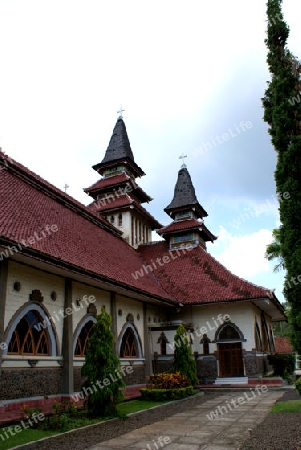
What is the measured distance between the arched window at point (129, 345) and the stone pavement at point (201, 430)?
13.6 ft

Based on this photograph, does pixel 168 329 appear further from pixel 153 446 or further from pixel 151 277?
pixel 153 446

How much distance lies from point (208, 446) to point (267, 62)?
1129cm

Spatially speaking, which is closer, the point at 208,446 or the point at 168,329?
the point at 208,446

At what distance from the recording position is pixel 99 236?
60.9 ft

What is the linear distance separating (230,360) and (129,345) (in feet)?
19.5

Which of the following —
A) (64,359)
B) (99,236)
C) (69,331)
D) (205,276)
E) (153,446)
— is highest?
(99,236)

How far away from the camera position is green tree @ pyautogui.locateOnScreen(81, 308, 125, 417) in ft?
32.0

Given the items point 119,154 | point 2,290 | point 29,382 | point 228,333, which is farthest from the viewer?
point 119,154

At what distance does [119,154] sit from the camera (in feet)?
88.9

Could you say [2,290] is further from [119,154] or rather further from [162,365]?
[119,154]

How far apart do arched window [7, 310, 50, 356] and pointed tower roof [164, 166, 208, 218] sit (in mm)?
16581

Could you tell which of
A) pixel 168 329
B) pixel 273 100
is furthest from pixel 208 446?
pixel 168 329

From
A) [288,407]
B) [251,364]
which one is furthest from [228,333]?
[288,407]

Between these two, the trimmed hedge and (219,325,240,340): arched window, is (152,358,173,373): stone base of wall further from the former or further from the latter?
the trimmed hedge
